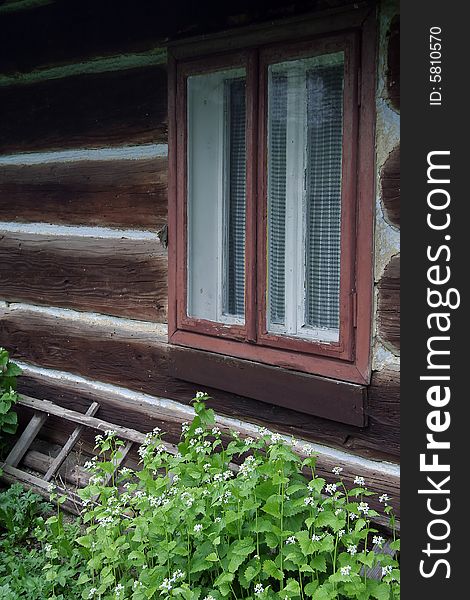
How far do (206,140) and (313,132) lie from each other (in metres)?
0.62

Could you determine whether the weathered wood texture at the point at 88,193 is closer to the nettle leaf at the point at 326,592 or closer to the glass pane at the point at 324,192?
the glass pane at the point at 324,192

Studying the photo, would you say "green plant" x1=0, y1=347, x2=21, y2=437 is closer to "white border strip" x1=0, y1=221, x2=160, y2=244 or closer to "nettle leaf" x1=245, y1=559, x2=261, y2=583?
"white border strip" x1=0, y1=221, x2=160, y2=244

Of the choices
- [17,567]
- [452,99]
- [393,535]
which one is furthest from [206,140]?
[17,567]

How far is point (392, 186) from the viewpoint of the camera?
2836mm

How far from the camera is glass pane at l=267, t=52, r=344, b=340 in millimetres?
3139

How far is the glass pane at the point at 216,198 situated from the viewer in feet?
11.7

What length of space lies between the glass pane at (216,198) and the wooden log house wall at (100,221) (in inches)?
7.9

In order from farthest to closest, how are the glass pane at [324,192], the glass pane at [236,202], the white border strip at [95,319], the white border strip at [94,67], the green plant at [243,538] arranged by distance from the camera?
the white border strip at [95,319], the white border strip at [94,67], the glass pane at [236,202], the glass pane at [324,192], the green plant at [243,538]

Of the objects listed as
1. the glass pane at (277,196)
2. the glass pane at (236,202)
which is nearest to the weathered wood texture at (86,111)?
the glass pane at (236,202)

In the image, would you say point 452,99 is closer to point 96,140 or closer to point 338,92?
point 338,92

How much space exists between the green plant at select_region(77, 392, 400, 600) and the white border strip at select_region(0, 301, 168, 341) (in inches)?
35.4

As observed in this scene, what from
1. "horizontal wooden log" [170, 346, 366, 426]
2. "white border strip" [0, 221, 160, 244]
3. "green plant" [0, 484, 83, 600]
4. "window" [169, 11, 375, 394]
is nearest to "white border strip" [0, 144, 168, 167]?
"window" [169, 11, 375, 394]

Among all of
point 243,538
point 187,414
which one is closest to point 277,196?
point 187,414

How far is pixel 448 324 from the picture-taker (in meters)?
2.15
